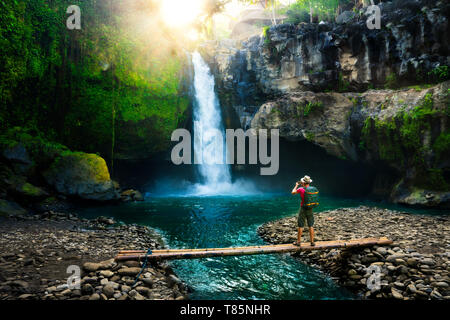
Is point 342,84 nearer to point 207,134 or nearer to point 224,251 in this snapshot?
point 207,134

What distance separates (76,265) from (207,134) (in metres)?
19.4

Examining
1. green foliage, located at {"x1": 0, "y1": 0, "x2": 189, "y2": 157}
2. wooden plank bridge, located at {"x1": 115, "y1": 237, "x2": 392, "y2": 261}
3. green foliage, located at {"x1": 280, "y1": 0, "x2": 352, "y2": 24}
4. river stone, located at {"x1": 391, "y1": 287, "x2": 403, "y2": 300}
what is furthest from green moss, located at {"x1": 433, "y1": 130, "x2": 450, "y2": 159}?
green foliage, located at {"x1": 280, "y1": 0, "x2": 352, "y2": 24}

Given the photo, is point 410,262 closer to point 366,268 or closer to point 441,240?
point 366,268

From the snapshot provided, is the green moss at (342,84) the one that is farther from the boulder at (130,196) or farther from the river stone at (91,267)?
the river stone at (91,267)

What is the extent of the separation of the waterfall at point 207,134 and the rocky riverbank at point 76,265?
50.5ft

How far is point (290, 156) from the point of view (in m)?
22.9

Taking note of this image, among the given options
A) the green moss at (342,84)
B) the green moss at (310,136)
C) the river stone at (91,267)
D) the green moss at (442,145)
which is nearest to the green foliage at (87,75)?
the green moss at (310,136)

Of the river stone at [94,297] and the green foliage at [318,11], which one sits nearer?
the river stone at [94,297]

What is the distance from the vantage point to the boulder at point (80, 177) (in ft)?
48.1

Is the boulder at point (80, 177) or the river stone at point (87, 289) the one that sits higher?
the boulder at point (80, 177)

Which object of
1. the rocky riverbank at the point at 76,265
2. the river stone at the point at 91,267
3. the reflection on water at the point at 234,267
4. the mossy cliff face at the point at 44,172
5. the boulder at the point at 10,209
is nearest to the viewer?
the rocky riverbank at the point at 76,265

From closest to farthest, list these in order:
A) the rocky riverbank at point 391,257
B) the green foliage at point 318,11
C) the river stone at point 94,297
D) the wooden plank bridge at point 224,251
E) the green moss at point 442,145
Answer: the river stone at point 94,297 < the rocky riverbank at point 391,257 < the wooden plank bridge at point 224,251 < the green moss at point 442,145 < the green foliage at point 318,11

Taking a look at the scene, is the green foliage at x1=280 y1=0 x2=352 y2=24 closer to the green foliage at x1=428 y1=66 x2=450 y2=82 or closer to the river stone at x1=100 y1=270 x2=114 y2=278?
the green foliage at x1=428 y1=66 x2=450 y2=82
